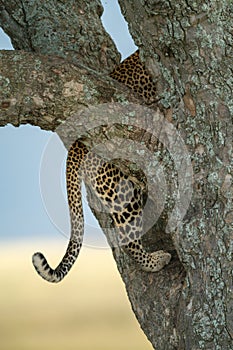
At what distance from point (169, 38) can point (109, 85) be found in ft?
1.69

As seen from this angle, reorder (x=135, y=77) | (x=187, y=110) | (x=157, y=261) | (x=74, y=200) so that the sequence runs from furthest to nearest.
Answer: (x=135, y=77) < (x=74, y=200) < (x=157, y=261) < (x=187, y=110)

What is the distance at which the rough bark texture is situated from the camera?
13.8ft

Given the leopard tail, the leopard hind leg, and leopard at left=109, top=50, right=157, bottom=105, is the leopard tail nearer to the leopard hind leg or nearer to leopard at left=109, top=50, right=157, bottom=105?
the leopard hind leg

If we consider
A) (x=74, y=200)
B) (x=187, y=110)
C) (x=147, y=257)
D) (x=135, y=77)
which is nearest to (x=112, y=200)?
(x=74, y=200)

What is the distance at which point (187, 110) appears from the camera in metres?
4.33

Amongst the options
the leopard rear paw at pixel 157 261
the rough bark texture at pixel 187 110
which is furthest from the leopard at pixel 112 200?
the rough bark texture at pixel 187 110

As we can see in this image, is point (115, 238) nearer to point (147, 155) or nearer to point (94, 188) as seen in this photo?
point (94, 188)

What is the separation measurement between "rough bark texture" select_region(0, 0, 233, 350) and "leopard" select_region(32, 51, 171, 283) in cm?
44

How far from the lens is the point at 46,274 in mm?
4871

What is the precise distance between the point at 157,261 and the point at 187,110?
4.01 feet

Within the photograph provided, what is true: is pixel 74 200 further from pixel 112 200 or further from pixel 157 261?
pixel 157 261

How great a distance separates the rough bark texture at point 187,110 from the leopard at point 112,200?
44 cm

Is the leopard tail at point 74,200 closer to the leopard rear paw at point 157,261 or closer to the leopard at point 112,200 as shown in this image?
the leopard at point 112,200

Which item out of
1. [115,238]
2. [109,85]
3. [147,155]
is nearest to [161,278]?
[115,238]
